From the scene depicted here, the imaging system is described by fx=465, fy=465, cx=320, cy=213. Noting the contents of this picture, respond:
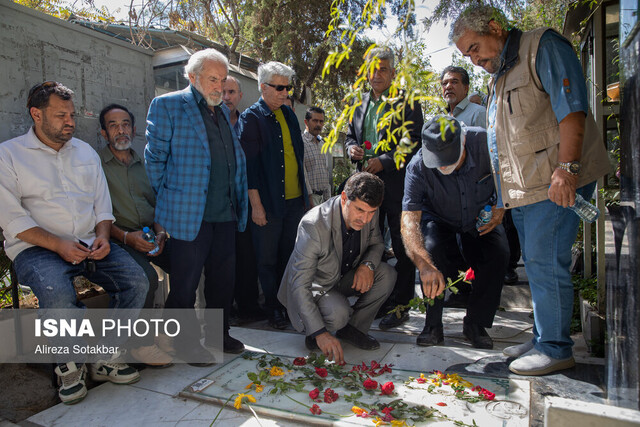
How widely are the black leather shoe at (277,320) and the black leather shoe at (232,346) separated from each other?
2.00 ft

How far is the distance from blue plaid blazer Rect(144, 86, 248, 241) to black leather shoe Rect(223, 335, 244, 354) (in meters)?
0.80

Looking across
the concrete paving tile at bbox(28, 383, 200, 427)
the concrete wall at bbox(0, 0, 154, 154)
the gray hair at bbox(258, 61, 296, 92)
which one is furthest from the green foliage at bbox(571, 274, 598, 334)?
the concrete wall at bbox(0, 0, 154, 154)

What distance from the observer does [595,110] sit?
350 centimetres

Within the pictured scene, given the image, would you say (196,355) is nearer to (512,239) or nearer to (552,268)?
(552,268)

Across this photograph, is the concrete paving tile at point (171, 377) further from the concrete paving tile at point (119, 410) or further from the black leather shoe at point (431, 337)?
the black leather shoe at point (431, 337)

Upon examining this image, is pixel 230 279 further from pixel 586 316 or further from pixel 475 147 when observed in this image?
pixel 586 316

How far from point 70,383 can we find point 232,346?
104 centimetres

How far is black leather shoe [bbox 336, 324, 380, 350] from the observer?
3.31m

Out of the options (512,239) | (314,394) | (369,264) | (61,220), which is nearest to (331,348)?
(314,394)

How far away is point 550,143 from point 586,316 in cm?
137

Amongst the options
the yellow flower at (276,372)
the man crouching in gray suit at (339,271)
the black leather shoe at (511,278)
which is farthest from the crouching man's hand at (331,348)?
the black leather shoe at (511,278)

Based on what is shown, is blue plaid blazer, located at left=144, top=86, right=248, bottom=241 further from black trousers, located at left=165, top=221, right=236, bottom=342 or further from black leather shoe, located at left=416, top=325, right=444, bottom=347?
black leather shoe, located at left=416, top=325, right=444, bottom=347

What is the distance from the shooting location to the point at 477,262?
337 cm

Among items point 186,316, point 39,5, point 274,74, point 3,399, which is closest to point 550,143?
point 274,74
